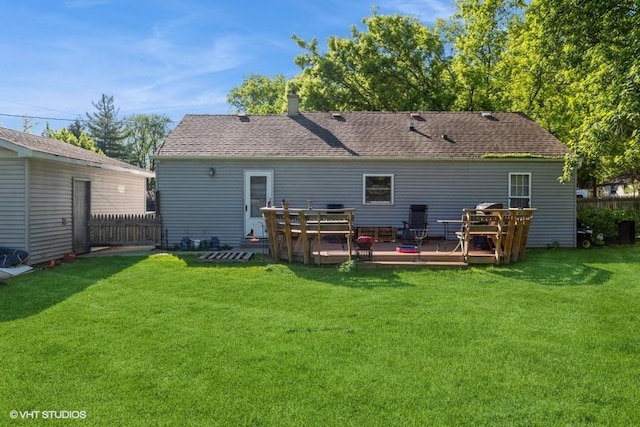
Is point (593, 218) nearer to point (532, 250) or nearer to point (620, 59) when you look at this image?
point (532, 250)

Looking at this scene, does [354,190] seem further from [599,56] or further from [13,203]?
[13,203]

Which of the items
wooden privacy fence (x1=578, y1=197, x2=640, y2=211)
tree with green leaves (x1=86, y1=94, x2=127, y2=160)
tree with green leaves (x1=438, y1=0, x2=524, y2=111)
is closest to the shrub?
wooden privacy fence (x1=578, y1=197, x2=640, y2=211)

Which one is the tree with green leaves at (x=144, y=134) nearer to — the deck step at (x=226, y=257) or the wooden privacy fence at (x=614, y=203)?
the wooden privacy fence at (x=614, y=203)

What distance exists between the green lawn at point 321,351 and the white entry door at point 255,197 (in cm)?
466

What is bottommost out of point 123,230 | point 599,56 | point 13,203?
point 123,230

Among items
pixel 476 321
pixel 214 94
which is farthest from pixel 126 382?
pixel 214 94

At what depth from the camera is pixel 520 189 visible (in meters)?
12.8

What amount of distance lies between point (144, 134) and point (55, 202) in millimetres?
49669

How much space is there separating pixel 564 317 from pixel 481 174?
24.9ft

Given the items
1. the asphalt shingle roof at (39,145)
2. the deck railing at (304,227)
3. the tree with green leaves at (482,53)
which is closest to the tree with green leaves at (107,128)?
the asphalt shingle roof at (39,145)

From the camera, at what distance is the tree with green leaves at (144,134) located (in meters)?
55.8

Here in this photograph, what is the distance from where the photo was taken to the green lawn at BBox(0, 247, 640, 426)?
10.6 ft

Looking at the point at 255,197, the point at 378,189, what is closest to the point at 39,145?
the point at 255,197

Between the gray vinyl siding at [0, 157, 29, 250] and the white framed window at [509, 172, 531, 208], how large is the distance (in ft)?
38.9
